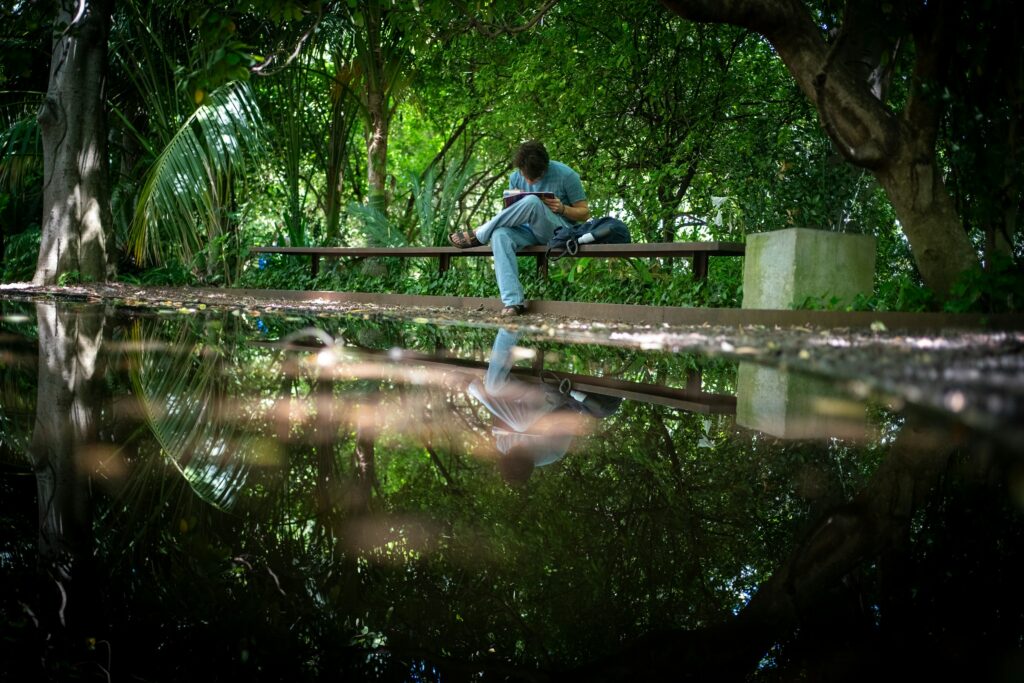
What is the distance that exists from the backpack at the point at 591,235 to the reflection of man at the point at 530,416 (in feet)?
14.1

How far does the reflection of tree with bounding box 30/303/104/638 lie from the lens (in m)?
1.20

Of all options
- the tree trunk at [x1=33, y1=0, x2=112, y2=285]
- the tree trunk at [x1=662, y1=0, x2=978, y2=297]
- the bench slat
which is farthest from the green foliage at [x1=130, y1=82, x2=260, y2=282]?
the tree trunk at [x1=662, y1=0, x2=978, y2=297]

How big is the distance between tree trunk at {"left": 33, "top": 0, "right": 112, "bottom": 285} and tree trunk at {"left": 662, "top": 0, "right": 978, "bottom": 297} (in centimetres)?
817

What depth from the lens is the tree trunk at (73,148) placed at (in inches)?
432

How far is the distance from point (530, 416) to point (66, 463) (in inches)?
50.4

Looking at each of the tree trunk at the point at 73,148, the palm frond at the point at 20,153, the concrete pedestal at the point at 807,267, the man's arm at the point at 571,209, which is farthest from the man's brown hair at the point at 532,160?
the palm frond at the point at 20,153

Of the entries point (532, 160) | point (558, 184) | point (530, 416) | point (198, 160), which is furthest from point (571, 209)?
point (530, 416)

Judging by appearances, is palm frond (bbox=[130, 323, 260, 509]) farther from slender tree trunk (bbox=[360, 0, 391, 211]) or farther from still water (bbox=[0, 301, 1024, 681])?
slender tree trunk (bbox=[360, 0, 391, 211])

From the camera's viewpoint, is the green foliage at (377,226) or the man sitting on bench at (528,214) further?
the green foliage at (377,226)

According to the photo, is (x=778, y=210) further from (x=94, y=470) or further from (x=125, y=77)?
(x=125, y=77)

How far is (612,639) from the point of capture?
3.66ft

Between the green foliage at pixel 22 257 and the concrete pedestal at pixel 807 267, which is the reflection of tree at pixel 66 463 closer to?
the concrete pedestal at pixel 807 267

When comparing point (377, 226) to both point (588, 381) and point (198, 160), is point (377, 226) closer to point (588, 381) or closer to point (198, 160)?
point (198, 160)

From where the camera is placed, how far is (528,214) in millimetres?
8023
